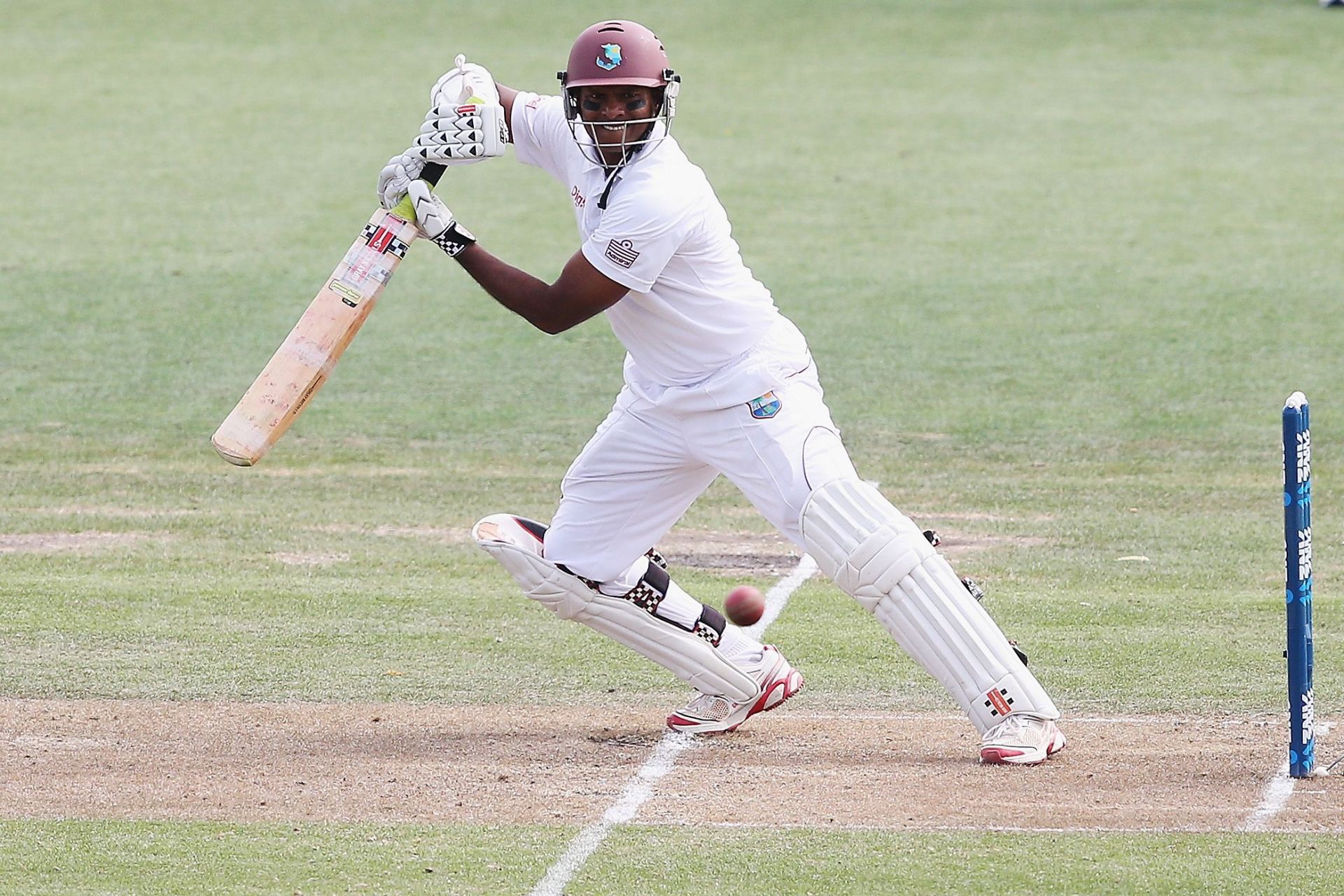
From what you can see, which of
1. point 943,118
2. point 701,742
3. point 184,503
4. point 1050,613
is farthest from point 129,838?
point 943,118

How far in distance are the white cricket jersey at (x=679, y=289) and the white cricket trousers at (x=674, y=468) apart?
71 mm

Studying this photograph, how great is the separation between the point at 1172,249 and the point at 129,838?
12020mm

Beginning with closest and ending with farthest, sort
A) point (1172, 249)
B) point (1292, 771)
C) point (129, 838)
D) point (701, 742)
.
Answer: point (129, 838)
point (1292, 771)
point (701, 742)
point (1172, 249)

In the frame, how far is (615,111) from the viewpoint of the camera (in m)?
5.68

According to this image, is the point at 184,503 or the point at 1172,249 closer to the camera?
the point at 184,503

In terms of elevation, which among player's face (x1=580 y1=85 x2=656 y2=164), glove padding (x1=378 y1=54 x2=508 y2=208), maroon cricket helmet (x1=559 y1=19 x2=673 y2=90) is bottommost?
glove padding (x1=378 y1=54 x2=508 y2=208)

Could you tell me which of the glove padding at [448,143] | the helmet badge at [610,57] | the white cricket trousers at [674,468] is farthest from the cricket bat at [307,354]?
the white cricket trousers at [674,468]

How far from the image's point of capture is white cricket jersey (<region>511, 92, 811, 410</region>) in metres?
5.59

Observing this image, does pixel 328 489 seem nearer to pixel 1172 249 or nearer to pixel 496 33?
pixel 1172 249

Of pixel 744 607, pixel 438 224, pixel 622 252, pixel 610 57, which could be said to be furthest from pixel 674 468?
pixel 610 57

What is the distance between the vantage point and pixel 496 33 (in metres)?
23.2

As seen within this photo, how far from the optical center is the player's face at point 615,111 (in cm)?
568

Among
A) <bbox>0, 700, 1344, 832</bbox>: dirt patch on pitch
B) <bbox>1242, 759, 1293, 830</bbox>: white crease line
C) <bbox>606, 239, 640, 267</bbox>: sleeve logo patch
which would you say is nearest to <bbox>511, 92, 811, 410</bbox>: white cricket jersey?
<bbox>606, 239, 640, 267</bbox>: sleeve logo patch

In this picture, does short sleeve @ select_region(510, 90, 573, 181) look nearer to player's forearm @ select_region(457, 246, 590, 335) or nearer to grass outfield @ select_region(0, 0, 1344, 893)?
player's forearm @ select_region(457, 246, 590, 335)
